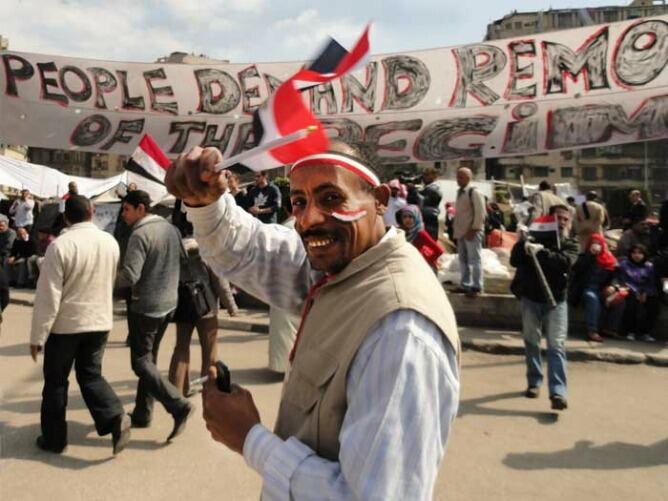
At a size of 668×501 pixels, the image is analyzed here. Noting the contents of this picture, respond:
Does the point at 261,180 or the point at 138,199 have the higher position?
the point at 261,180

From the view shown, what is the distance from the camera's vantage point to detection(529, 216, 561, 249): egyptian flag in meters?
5.17

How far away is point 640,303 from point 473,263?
2175 millimetres

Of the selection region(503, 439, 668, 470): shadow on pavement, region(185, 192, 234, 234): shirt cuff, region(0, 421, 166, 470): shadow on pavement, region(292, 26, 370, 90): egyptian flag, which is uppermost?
region(292, 26, 370, 90): egyptian flag

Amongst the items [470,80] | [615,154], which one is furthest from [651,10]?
[470,80]

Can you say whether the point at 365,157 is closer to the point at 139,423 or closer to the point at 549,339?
the point at 139,423

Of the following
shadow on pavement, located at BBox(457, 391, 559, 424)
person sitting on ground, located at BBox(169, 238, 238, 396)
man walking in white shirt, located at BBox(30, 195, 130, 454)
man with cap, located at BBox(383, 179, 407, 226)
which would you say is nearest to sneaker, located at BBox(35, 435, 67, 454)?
man walking in white shirt, located at BBox(30, 195, 130, 454)

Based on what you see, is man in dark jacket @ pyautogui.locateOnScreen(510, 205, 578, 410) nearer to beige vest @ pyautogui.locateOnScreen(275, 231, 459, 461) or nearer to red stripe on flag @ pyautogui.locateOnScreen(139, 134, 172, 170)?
red stripe on flag @ pyautogui.locateOnScreen(139, 134, 172, 170)

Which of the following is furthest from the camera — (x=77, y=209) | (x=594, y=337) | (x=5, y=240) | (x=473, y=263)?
(x=5, y=240)

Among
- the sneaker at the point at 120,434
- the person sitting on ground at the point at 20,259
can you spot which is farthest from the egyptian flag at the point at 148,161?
the person sitting on ground at the point at 20,259

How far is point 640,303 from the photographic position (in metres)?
7.25

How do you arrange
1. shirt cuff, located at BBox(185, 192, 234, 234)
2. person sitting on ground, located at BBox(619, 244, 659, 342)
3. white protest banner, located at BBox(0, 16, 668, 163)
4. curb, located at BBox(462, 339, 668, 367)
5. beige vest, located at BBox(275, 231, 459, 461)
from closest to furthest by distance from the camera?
beige vest, located at BBox(275, 231, 459, 461) → shirt cuff, located at BBox(185, 192, 234, 234) → curb, located at BBox(462, 339, 668, 367) → person sitting on ground, located at BBox(619, 244, 659, 342) → white protest banner, located at BBox(0, 16, 668, 163)

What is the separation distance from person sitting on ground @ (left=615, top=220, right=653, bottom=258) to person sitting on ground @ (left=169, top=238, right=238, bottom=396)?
6.03 m

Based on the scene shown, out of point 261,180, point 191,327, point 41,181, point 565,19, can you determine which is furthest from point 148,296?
point 565,19

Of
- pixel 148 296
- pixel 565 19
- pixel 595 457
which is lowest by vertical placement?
pixel 595 457
